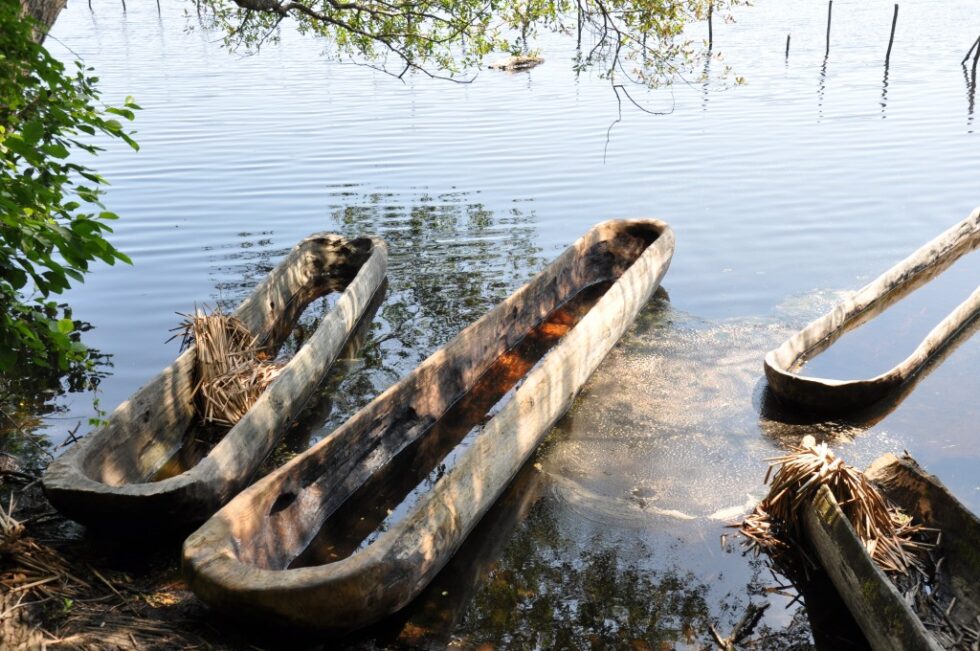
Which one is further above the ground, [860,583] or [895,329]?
[860,583]

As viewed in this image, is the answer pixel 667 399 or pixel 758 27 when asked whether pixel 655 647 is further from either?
pixel 758 27

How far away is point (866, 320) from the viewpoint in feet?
24.5

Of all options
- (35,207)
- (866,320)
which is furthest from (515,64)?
(35,207)

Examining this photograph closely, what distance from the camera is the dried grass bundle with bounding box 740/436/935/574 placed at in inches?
167

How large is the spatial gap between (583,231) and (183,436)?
18.2ft

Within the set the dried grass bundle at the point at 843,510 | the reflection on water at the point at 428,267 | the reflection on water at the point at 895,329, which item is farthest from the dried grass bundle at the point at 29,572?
the reflection on water at the point at 895,329

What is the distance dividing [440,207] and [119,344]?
4.58 meters

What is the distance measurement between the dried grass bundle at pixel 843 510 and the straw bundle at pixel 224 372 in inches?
127

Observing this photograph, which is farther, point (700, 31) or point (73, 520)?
point (700, 31)

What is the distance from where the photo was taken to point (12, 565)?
4.02 metres

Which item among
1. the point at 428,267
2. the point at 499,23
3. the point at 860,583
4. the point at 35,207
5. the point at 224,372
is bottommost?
the point at 860,583

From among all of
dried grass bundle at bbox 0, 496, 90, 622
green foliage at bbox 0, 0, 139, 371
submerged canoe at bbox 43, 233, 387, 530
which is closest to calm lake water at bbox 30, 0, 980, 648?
submerged canoe at bbox 43, 233, 387, 530

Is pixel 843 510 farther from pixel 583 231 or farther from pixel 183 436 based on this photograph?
pixel 583 231

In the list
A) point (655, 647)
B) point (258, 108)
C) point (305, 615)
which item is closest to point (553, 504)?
point (655, 647)
